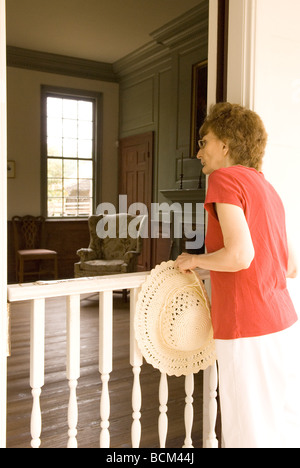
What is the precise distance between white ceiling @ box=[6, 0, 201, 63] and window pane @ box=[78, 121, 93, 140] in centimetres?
120

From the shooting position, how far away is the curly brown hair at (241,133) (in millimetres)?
1587

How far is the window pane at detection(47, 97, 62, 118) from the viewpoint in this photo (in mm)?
7859

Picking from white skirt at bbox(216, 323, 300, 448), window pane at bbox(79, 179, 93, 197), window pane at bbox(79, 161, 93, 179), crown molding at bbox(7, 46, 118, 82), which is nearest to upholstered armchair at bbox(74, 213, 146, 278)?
window pane at bbox(79, 179, 93, 197)

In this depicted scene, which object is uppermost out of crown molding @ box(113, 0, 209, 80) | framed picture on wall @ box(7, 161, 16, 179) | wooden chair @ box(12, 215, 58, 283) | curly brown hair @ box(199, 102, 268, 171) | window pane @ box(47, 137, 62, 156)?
crown molding @ box(113, 0, 209, 80)

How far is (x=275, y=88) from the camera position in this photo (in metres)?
1.99

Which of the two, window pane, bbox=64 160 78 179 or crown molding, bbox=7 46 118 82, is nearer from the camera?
crown molding, bbox=7 46 118 82

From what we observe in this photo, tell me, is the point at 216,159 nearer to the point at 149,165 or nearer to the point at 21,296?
the point at 21,296

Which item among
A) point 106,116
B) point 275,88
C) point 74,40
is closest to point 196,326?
point 275,88

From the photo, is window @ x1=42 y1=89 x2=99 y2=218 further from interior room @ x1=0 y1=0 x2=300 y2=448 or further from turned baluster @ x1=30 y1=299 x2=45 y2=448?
turned baluster @ x1=30 y1=299 x2=45 y2=448

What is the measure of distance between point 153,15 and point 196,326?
209 inches

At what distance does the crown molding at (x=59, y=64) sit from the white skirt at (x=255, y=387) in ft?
23.3

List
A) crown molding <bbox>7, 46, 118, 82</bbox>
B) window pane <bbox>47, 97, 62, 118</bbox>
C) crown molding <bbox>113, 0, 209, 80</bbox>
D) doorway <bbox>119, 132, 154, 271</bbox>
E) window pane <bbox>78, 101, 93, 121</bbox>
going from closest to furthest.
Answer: crown molding <bbox>113, 0, 209, 80</bbox>, crown molding <bbox>7, 46, 118, 82</bbox>, doorway <bbox>119, 132, 154, 271</bbox>, window pane <bbox>47, 97, 62, 118</bbox>, window pane <bbox>78, 101, 93, 121</bbox>

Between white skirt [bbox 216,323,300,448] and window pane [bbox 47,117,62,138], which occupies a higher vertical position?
window pane [bbox 47,117,62,138]

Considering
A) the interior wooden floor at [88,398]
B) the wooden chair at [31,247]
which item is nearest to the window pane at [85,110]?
the wooden chair at [31,247]
